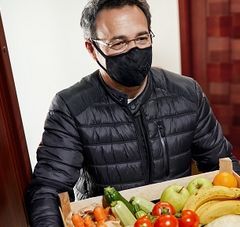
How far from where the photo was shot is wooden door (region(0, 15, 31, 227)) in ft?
3.81

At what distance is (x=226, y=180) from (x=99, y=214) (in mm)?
437

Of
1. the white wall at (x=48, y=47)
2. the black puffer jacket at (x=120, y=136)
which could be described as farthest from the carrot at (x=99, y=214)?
the white wall at (x=48, y=47)

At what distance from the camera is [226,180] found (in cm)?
122

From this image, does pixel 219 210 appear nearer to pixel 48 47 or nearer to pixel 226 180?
pixel 226 180

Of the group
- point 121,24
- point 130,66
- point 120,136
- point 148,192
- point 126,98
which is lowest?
point 148,192

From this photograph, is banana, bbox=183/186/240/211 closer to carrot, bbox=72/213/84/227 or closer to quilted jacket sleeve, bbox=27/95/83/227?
carrot, bbox=72/213/84/227

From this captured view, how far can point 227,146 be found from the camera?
5.15ft

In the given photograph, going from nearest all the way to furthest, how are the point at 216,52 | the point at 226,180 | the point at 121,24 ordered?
the point at 226,180 < the point at 121,24 < the point at 216,52

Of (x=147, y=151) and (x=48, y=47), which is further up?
(x=48, y=47)

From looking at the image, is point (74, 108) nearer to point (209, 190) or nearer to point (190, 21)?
point (209, 190)

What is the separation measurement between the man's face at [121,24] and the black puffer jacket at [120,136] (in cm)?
20

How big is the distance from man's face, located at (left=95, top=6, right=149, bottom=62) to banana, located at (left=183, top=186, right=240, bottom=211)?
58 cm

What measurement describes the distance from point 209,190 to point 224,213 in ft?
0.28

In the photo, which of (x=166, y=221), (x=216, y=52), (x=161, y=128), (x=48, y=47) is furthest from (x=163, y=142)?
(x=48, y=47)
